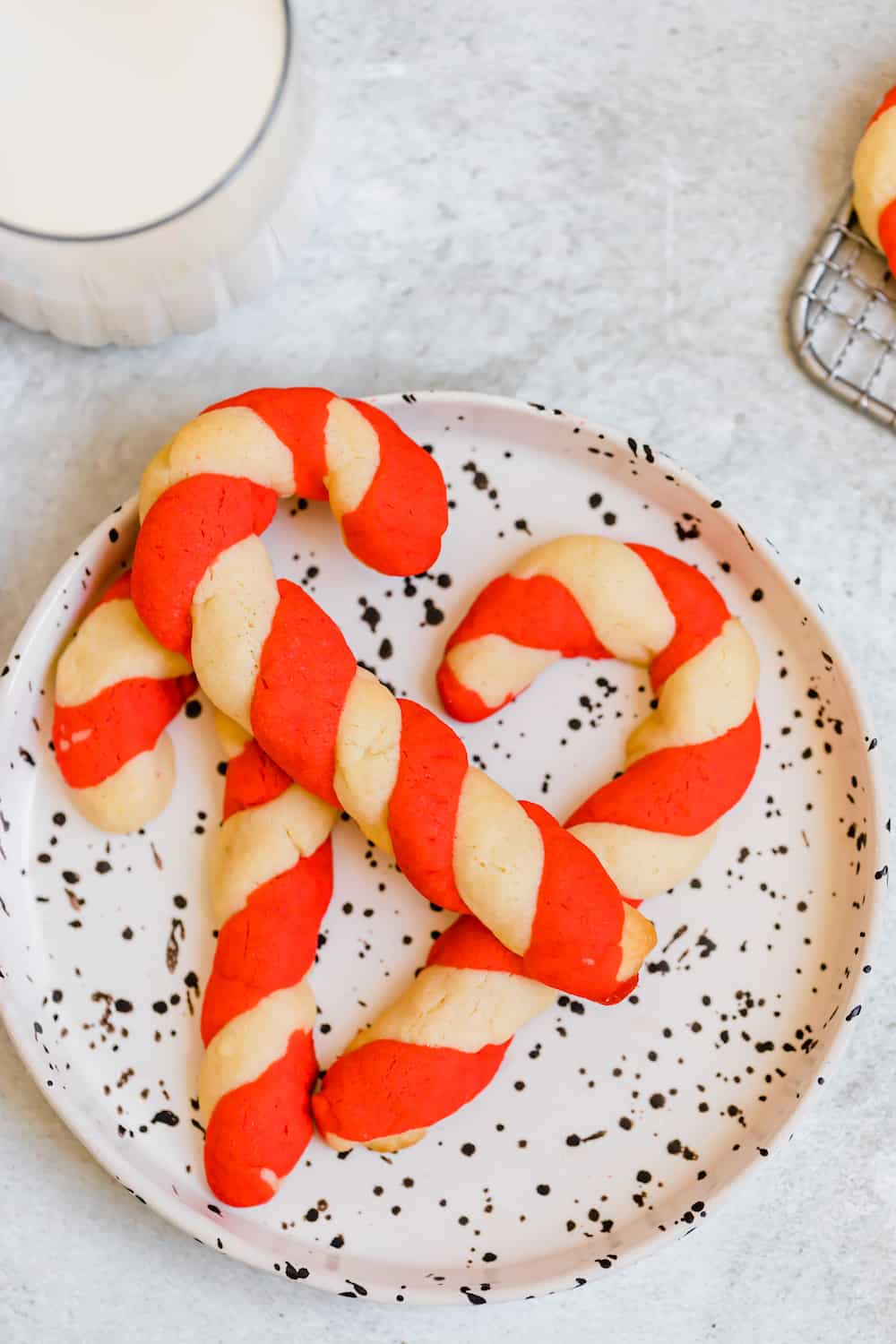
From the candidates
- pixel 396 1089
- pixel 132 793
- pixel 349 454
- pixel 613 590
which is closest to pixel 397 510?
pixel 349 454

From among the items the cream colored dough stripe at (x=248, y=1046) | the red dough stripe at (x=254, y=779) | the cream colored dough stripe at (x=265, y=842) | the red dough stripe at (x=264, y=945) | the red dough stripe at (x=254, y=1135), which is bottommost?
the red dough stripe at (x=254, y=1135)

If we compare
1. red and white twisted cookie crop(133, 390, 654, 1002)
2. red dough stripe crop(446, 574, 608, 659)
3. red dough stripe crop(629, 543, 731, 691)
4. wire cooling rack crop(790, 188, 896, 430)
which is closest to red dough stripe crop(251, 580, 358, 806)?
red and white twisted cookie crop(133, 390, 654, 1002)

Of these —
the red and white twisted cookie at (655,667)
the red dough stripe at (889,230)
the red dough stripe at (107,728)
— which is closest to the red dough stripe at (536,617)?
the red and white twisted cookie at (655,667)

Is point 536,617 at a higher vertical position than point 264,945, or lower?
higher

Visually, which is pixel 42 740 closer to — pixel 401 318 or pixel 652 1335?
pixel 401 318

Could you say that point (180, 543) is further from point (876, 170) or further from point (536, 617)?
point (876, 170)

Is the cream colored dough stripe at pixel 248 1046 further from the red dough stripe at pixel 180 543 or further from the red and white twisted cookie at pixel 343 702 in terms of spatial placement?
the red dough stripe at pixel 180 543

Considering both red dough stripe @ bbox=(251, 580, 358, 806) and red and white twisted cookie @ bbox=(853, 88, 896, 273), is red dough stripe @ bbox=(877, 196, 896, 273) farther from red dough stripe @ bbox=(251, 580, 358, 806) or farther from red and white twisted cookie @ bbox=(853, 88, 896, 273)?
red dough stripe @ bbox=(251, 580, 358, 806)
